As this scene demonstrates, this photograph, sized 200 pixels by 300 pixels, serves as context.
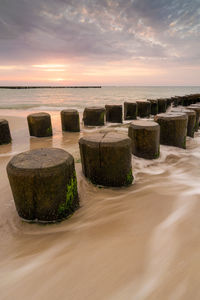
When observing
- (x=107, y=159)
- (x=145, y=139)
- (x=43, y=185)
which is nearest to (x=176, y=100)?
(x=145, y=139)

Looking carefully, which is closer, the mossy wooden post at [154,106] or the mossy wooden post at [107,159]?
the mossy wooden post at [107,159]

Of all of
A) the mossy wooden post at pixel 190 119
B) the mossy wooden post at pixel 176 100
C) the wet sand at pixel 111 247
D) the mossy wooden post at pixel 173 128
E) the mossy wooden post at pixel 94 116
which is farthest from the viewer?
the mossy wooden post at pixel 176 100

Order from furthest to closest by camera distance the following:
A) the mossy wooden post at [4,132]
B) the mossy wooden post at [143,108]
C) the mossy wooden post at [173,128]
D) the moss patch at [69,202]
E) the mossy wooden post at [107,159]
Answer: the mossy wooden post at [143,108], the mossy wooden post at [4,132], the mossy wooden post at [173,128], the mossy wooden post at [107,159], the moss patch at [69,202]

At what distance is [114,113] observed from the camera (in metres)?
6.93

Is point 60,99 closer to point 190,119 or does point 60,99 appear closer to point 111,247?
point 190,119

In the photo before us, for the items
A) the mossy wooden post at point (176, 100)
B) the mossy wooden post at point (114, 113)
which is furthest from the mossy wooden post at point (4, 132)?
the mossy wooden post at point (176, 100)

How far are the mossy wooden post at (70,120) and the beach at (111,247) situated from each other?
11.2 feet

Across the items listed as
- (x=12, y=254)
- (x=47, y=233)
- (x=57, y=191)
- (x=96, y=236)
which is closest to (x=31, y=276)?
(x=12, y=254)

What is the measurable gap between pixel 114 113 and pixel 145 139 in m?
3.90

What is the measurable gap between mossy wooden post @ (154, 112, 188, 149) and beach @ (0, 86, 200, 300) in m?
1.46

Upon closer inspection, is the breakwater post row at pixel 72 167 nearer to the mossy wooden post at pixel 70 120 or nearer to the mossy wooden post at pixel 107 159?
the mossy wooden post at pixel 107 159

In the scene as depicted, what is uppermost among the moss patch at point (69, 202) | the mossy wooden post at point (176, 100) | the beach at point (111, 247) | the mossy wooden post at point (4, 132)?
the mossy wooden post at point (176, 100)

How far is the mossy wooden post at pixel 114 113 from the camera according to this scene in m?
6.86

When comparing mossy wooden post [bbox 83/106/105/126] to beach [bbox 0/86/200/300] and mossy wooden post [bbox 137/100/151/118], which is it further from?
beach [bbox 0/86/200/300]
